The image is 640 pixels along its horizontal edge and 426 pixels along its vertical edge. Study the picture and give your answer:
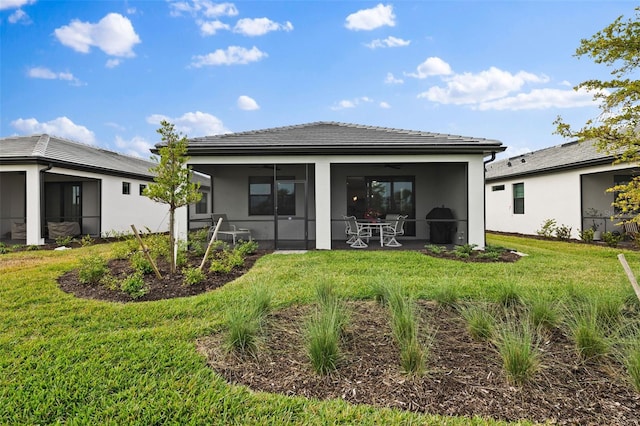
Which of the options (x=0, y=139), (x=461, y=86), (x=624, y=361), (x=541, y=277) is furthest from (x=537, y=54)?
(x=0, y=139)

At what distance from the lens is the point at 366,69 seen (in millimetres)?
16031

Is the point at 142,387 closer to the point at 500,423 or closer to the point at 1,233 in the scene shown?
the point at 500,423

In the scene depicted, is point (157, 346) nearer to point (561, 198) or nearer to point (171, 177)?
point (171, 177)

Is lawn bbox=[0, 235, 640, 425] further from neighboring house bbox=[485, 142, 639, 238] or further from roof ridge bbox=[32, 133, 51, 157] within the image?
neighboring house bbox=[485, 142, 639, 238]

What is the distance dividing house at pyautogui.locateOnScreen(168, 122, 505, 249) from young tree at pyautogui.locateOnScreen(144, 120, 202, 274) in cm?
320

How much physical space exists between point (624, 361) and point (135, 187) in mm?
17353

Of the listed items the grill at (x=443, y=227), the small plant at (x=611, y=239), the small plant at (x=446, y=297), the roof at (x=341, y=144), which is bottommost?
the small plant at (x=446, y=297)

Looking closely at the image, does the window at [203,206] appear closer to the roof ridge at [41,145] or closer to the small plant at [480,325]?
the roof ridge at [41,145]

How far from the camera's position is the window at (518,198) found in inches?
612

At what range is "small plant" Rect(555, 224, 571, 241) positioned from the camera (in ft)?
40.4


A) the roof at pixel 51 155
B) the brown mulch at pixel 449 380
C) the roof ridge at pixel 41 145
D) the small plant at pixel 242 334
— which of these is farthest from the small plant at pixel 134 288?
the roof ridge at pixel 41 145

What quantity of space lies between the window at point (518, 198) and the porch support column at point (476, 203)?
26.5 ft

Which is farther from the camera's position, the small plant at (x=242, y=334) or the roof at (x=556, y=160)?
the roof at (x=556, y=160)

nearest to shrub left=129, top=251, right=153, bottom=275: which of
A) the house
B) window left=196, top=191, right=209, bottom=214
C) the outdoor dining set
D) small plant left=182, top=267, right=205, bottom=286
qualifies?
small plant left=182, top=267, right=205, bottom=286
